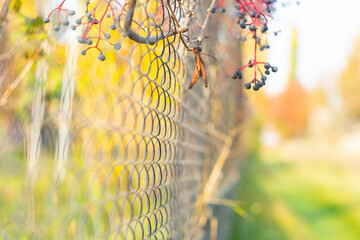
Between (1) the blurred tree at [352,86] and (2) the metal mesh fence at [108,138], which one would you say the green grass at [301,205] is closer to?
(2) the metal mesh fence at [108,138]

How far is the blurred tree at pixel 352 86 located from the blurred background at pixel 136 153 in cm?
934

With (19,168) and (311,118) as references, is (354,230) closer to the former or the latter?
(19,168)

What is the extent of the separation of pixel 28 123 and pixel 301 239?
4.53 m

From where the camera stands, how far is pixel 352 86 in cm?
2869

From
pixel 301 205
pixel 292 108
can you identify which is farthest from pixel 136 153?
pixel 292 108

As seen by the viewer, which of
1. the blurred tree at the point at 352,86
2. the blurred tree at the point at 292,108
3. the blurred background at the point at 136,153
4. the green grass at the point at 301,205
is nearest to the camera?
the blurred background at the point at 136,153

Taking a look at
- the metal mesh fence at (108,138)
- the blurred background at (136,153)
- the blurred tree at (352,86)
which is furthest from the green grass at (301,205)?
the blurred tree at (352,86)

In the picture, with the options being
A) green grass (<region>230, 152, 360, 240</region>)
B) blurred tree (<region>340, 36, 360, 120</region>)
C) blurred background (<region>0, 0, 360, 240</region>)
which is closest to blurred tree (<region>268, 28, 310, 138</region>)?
blurred tree (<region>340, 36, 360, 120</region>)

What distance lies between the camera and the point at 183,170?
2752 mm

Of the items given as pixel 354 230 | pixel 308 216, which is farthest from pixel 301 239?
pixel 308 216

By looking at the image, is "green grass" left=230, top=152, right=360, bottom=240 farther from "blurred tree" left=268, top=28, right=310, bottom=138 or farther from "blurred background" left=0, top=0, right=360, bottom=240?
"blurred tree" left=268, top=28, right=310, bottom=138

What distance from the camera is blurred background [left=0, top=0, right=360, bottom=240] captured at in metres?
1.90

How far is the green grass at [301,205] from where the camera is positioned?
21.1ft

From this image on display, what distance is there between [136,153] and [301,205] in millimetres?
8710
